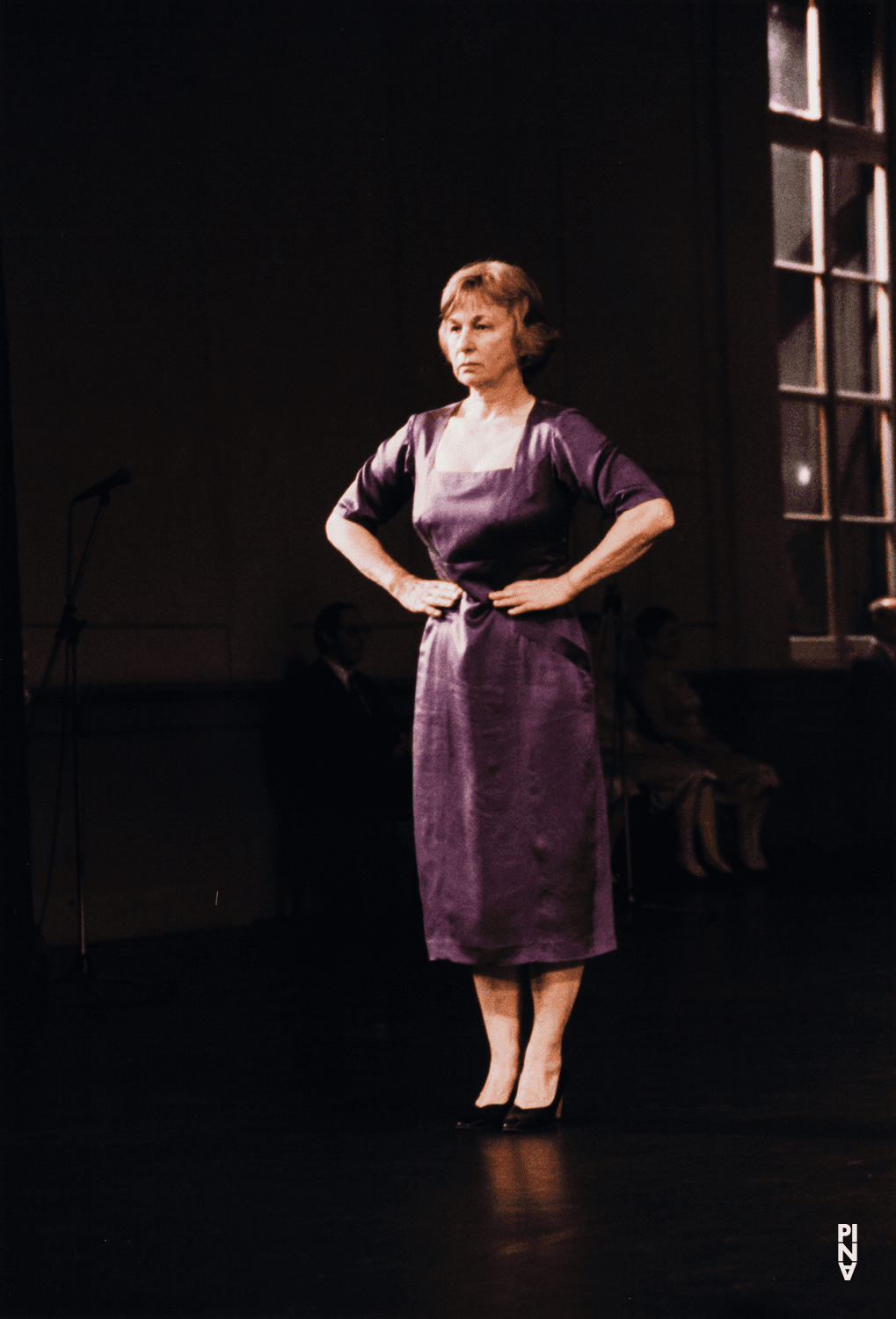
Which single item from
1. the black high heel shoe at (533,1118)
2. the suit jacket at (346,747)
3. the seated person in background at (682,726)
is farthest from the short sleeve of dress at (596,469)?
the seated person in background at (682,726)

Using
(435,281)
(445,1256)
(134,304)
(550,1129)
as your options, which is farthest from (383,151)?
(445,1256)

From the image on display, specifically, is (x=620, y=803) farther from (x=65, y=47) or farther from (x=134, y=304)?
(x=65, y=47)

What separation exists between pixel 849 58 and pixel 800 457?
2.21 meters

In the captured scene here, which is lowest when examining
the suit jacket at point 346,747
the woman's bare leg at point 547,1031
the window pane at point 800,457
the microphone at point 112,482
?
the woman's bare leg at point 547,1031

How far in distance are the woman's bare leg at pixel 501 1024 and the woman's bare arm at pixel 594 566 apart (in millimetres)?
590

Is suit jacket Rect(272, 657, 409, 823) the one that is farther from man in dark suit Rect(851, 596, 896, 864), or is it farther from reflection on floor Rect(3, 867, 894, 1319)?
man in dark suit Rect(851, 596, 896, 864)

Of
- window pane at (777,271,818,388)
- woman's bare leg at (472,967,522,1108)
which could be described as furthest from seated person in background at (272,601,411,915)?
window pane at (777,271,818,388)

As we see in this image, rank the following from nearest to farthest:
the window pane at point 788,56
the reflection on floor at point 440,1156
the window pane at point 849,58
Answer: the reflection on floor at point 440,1156, the window pane at point 788,56, the window pane at point 849,58

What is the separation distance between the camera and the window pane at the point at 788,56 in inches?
321

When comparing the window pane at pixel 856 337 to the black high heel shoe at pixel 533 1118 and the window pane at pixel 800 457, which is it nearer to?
the window pane at pixel 800 457

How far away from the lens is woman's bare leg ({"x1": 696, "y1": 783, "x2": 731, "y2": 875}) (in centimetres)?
655

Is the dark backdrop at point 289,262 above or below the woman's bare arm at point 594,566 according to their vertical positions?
above

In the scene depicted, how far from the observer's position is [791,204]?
27.0ft

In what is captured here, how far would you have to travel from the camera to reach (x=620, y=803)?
629 cm
